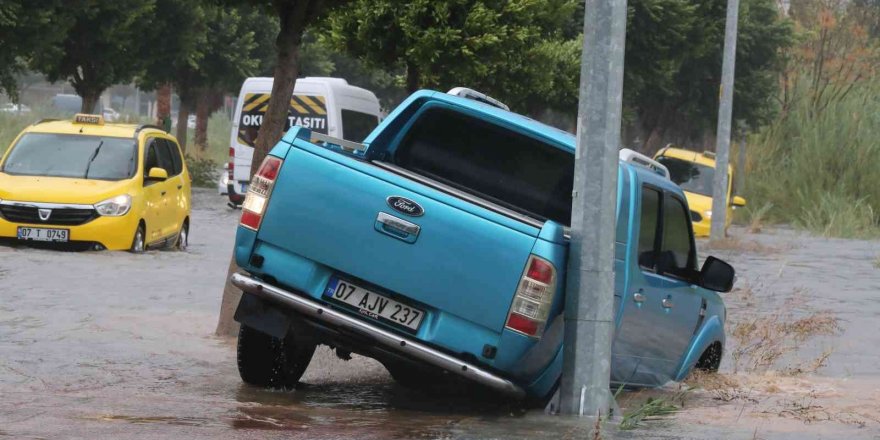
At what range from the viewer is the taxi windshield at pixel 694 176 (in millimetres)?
32281

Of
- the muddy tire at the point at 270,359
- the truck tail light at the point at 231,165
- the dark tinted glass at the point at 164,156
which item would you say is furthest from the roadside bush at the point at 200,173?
the muddy tire at the point at 270,359

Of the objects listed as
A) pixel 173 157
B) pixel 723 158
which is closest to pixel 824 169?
pixel 723 158

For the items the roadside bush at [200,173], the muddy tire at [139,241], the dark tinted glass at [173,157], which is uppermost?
the dark tinted glass at [173,157]

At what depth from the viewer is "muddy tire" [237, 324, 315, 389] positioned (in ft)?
29.6

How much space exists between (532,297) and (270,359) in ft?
6.42

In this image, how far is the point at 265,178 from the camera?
8188 millimetres

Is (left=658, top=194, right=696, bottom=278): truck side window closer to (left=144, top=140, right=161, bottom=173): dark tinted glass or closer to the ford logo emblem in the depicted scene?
the ford logo emblem

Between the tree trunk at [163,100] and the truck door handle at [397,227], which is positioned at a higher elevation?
the truck door handle at [397,227]

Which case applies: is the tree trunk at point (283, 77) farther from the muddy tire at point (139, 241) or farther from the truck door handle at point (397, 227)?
the muddy tire at point (139, 241)

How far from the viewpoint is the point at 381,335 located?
795cm

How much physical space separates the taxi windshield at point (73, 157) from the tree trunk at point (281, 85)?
713 centimetres

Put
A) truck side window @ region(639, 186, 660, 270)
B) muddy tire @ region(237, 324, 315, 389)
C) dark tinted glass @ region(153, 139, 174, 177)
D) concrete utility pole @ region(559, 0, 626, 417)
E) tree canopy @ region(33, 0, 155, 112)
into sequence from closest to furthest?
concrete utility pole @ region(559, 0, 626, 417) → muddy tire @ region(237, 324, 315, 389) → truck side window @ region(639, 186, 660, 270) → dark tinted glass @ region(153, 139, 174, 177) → tree canopy @ region(33, 0, 155, 112)

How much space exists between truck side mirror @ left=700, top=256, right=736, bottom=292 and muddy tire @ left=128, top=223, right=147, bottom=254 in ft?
34.3

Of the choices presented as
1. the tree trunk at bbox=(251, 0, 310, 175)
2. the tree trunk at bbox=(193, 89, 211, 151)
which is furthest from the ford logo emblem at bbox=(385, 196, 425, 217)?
the tree trunk at bbox=(193, 89, 211, 151)
